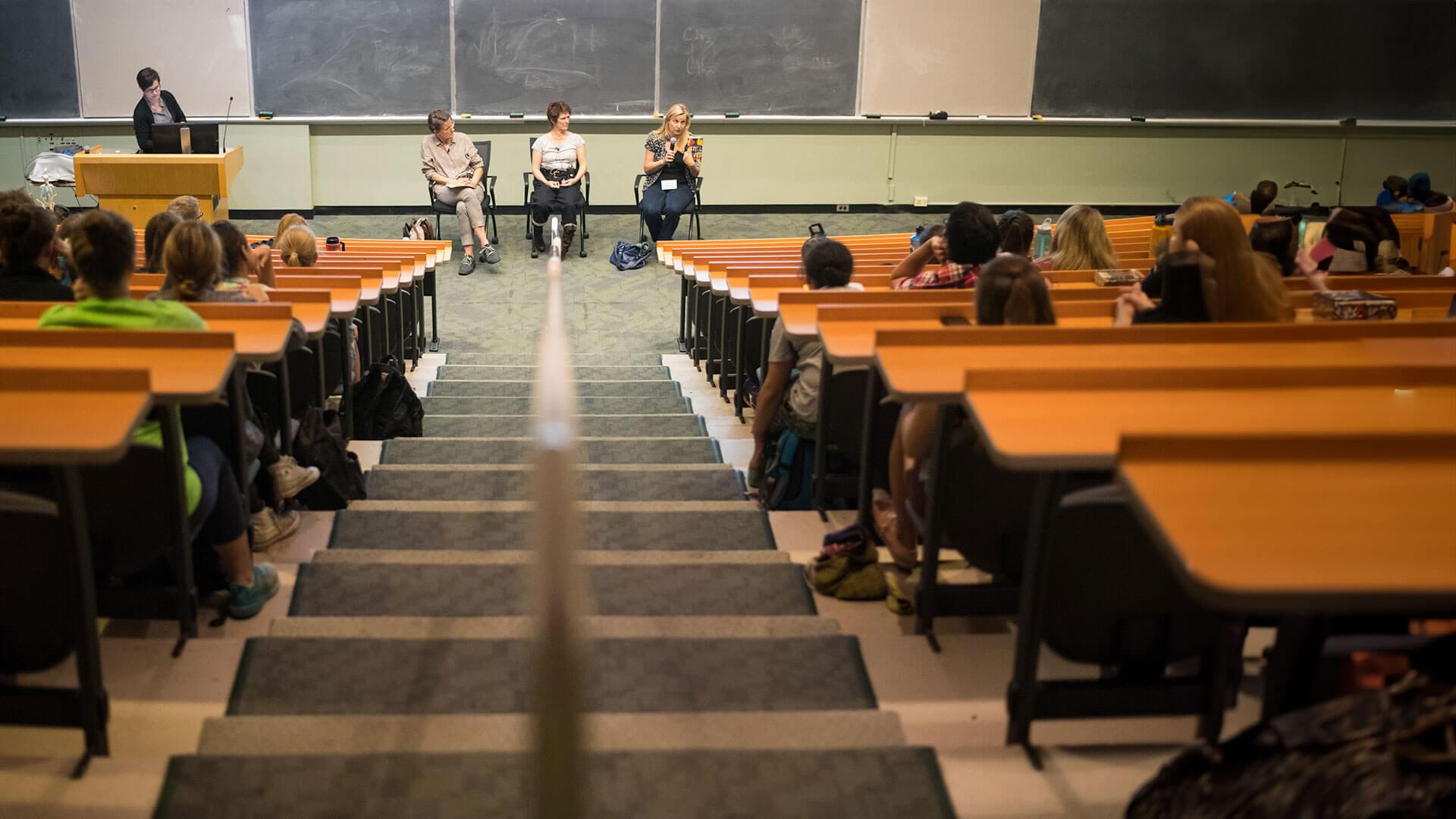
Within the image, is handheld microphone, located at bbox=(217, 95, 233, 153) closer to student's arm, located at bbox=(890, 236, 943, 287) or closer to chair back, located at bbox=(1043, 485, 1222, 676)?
student's arm, located at bbox=(890, 236, 943, 287)

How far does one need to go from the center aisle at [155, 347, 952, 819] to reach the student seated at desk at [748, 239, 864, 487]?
280mm

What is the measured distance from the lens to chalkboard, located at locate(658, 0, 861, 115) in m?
10.8

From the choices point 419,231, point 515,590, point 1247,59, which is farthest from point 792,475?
point 1247,59

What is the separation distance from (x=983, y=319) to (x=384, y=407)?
3044 millimetres

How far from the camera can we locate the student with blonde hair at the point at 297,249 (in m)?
5.66

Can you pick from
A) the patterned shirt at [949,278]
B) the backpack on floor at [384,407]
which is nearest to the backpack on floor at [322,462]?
the backpack on floor at [384,407]

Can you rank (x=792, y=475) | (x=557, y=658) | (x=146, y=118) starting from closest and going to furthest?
(x=557, y=658), (x=792, y=475), (x=146, y=118)

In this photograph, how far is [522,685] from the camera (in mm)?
2541

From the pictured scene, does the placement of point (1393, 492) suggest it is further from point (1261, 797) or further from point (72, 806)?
point (72, 806)

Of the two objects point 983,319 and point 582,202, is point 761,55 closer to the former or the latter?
point 582,202

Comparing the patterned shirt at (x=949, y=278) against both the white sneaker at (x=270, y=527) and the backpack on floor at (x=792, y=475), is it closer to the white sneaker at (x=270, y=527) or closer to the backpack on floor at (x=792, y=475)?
the backpack on floor at (x=792, y=475)

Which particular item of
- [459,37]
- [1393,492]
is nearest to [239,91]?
[459,37]

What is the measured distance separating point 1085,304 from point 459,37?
320 inches

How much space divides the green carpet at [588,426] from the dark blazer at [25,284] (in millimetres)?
1934
